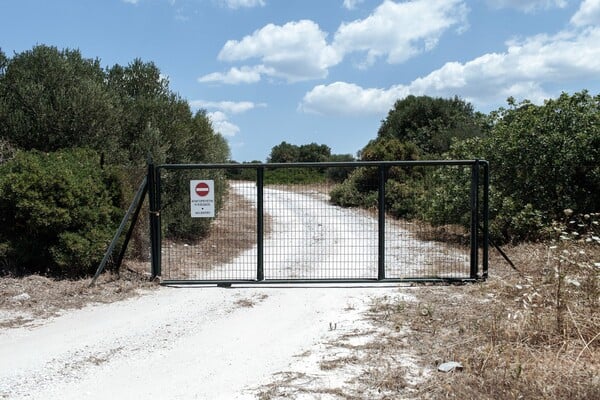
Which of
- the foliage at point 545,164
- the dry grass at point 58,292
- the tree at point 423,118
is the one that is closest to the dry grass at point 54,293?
the dry grass at point 58,292

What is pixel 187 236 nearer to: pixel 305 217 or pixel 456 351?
pixel 305 217

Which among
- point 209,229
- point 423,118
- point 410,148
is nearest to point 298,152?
point 423,118

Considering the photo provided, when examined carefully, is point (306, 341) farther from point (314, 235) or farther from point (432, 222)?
point (432, 222)

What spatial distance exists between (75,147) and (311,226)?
5.01 meters

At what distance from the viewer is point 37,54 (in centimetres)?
1178

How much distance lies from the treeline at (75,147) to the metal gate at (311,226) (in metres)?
0.80

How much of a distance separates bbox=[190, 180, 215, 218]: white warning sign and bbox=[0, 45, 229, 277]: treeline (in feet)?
3.89

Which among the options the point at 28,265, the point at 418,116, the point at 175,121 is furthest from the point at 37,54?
the point at 418,116

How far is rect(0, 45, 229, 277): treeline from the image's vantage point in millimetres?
8703

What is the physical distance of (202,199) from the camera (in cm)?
879

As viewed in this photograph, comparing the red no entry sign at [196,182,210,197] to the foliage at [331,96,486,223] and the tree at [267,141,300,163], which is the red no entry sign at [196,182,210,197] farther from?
the tree at [267,141,300,163]

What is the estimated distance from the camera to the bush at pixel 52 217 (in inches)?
338

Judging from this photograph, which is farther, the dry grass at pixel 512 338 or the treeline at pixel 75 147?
the treeline at pixel 75 147

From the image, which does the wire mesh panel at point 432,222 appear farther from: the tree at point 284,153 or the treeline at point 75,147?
the tree at point 284,153
